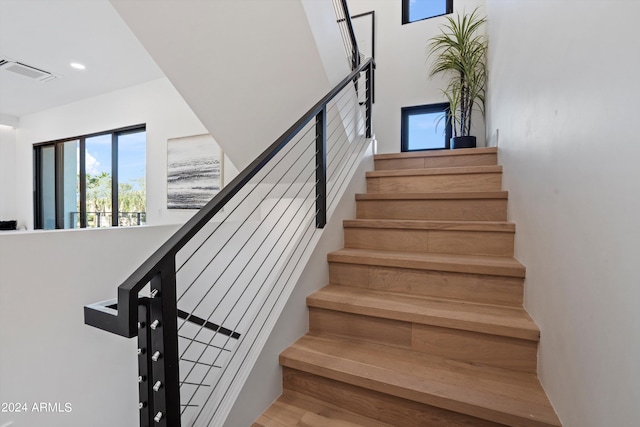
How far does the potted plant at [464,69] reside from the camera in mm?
3292

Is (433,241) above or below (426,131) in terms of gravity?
below

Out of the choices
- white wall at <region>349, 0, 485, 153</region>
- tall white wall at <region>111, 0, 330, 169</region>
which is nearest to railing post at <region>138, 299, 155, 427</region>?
tall white wall at <region>111, 0, 330, 169</region>

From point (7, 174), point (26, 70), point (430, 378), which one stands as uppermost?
point (26, 70)

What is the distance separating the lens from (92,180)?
526 centimetres

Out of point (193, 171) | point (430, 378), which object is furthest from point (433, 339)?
point (193, 171)

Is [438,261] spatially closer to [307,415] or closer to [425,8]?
[307,415]

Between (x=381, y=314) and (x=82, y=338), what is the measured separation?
Result: 6.28 feet

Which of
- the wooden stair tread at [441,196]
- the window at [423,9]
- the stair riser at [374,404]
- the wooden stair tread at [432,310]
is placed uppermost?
the window at [423,9]

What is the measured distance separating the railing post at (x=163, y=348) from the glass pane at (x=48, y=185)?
6678mm

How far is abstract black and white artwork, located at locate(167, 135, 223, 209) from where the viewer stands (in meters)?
4.06

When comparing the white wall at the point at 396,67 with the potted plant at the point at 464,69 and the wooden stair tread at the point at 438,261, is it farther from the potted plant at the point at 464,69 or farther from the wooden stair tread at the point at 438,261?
the wooden stair tread at the point at 438,261

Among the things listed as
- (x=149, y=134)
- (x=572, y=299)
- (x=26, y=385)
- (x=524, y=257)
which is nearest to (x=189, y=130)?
(x=149, y=134)

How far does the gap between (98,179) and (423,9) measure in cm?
540

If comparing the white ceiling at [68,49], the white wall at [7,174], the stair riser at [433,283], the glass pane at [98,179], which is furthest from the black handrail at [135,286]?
the white wall at [7,174]
